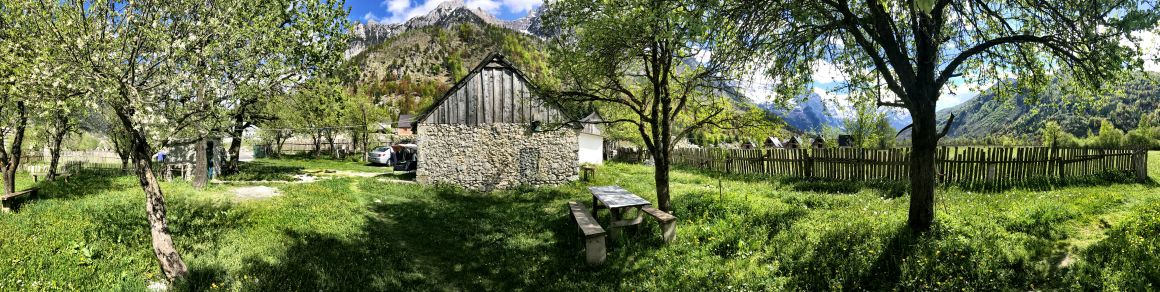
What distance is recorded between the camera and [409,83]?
128 m

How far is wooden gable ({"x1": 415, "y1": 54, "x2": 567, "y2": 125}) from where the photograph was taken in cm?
2036

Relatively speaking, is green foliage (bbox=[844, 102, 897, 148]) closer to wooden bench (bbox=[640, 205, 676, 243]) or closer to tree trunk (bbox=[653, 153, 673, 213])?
tree trunk (bbox=[653, 153, 673, 213])

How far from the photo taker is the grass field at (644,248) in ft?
19.9

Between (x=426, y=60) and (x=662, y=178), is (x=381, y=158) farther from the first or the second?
(x=426, y=60)

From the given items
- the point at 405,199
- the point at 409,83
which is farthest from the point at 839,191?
the point at 409,83

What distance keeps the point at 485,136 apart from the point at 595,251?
Answer: 13.1m

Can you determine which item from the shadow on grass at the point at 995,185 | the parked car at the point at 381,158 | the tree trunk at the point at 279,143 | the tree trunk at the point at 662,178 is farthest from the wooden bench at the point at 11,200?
the tree trunk at the point at 279,143

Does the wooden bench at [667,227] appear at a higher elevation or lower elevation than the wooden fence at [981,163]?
lower

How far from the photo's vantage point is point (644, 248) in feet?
27.8

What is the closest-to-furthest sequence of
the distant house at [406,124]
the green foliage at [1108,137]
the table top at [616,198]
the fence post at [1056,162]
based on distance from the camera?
1. the table top at [616,198]
2. the fence post at [1056,162]
3. the distant house at [406,124]
4. the green foliage at [1108,137]

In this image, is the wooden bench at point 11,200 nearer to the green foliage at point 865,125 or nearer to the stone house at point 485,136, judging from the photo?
the stone house at point 485,136

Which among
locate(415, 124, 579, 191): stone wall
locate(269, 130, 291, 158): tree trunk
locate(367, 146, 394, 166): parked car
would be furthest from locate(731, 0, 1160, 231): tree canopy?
locate(269, 130, 291, 158): tree trunk

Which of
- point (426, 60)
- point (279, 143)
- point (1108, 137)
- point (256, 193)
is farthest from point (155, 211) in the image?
point (426, 60)

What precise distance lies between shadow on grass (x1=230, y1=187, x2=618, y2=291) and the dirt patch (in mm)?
3386
